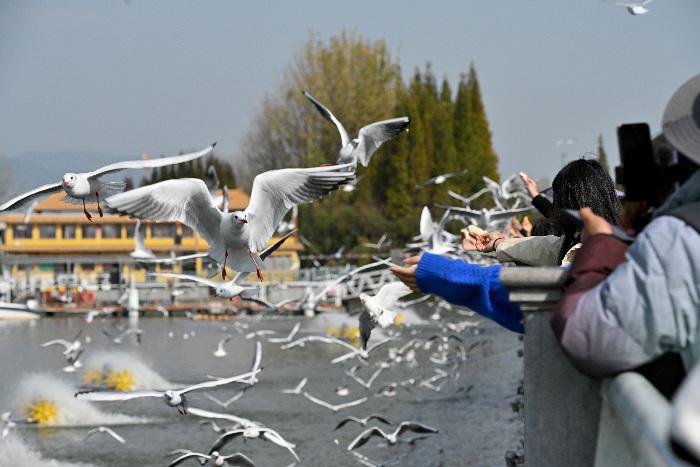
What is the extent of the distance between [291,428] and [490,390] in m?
3.50

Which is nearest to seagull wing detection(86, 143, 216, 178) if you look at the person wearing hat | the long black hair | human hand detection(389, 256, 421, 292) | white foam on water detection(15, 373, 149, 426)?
the long black hair

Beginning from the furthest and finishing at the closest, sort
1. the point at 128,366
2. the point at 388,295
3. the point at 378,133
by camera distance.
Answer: the point at 128,366 → the point at 378,133 → the point at 388,295

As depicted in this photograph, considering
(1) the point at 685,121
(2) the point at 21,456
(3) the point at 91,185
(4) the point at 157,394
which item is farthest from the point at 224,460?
(2) the point at 21,456

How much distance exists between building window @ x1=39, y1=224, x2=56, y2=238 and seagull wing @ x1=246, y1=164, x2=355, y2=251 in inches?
2216

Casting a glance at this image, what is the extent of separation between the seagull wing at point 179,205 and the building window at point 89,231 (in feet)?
184

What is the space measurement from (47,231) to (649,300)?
6177 cm

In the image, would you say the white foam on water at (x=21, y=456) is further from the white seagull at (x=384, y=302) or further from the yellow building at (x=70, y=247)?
the yellow building at (x=70, y=247)

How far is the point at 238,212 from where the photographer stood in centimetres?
725

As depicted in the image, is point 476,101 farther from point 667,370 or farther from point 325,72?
point 667,370

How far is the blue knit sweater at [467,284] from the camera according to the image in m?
3.21

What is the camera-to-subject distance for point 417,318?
115 feet

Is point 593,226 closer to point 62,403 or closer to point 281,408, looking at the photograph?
point 281,408

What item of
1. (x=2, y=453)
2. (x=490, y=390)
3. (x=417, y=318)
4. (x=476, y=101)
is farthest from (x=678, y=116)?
(x=476, y=101)

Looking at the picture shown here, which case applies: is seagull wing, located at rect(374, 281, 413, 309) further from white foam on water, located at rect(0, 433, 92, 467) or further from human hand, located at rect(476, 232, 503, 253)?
white foam on water, located at rect(0, 433, 92, 467)
